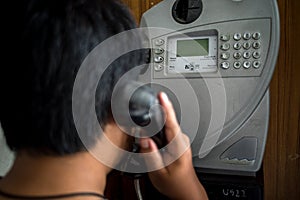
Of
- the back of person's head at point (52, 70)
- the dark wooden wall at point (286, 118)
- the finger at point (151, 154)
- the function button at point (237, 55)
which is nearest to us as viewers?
the back of person's head at point (52, 70)

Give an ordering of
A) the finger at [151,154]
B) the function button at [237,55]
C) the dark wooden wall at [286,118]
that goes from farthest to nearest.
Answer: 1. the dark wooden wall at [286,118]
2. the function button at [237,55]
3. the finger at [151,154]

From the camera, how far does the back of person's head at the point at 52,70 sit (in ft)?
1.58

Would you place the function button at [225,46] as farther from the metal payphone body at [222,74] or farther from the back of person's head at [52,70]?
the back of person's head at [52,70]

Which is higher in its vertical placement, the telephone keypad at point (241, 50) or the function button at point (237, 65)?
the telephone keypad at point (241, 50)

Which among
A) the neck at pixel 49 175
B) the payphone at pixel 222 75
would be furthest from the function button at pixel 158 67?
the neck at pixel 49 175

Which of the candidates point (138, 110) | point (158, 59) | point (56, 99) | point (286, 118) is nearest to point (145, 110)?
point (138, 110)

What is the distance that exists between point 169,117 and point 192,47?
8.9 inches

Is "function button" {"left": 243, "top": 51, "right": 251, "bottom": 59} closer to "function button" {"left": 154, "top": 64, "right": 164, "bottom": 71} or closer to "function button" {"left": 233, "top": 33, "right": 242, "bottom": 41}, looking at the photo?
"function button" {"left": 233, "top": 33, "right": 242, "bottom": 41}

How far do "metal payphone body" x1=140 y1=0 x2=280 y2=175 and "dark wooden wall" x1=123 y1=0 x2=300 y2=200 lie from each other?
269mm

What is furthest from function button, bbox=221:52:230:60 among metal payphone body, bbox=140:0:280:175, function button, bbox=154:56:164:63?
function button, bbox=154:56:164:63

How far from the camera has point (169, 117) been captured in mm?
576

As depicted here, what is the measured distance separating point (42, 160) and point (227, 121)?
35 centimetres

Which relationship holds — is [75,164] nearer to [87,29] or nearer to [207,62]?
[87,29]

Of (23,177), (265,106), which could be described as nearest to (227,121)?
(265,106)
